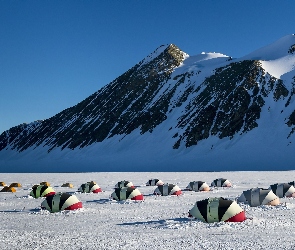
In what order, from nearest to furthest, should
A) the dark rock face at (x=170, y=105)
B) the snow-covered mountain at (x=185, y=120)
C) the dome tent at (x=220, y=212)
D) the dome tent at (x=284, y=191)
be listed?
the dome tent at (x=220, y=212), the dome tent at (x=284, y=191), the snow-covered mountain at (x=185, y=120), the dark rock face at (x=170, y=105)

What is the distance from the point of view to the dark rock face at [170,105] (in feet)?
345

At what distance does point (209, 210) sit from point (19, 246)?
8.69m

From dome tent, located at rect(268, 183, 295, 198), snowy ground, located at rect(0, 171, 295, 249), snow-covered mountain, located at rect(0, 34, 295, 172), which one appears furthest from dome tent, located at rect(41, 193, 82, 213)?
snow-covered mountain, located at rect(0, 34, 295, 172)

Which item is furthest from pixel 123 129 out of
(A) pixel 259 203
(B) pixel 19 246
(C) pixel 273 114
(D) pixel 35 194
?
(B) pixel 19 246

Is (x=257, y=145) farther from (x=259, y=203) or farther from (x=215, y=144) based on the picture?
(x=259, y=203)

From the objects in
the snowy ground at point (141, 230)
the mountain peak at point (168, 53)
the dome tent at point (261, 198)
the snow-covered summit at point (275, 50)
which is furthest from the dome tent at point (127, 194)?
the mountain peak at point (168, 53)

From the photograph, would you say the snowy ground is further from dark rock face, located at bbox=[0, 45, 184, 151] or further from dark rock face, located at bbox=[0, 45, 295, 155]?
dark rock face, located at bbox=[0, 45, 184, 151]

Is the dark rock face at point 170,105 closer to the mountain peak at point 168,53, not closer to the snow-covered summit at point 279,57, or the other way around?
the mountain peak at point 168,53

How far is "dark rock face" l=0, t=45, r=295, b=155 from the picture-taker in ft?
345

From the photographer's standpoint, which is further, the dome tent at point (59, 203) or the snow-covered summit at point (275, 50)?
the snow-covered summit at point (275, 50)

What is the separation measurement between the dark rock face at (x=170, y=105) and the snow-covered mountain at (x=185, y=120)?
0.32 meters

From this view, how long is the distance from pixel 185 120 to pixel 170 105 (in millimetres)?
15046

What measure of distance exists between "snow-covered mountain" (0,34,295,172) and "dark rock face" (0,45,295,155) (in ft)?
1.04

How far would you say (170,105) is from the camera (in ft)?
422
